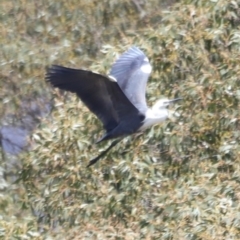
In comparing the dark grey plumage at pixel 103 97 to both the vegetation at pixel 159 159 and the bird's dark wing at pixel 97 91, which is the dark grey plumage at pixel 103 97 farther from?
the vegetation at pixel 159 159

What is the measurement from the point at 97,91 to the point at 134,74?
0.69 m

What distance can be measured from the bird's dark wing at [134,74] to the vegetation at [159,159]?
0.51 ft

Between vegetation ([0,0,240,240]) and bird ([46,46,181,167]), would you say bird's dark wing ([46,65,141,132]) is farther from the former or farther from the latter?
vegetation ([0,0,240,240])

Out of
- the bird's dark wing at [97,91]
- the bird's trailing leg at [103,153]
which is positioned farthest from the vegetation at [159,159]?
the bird's dark wing at [97,91]

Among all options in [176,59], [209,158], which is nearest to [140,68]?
[176,59]

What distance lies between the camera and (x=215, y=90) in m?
7.44

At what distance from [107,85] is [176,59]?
1.03 m

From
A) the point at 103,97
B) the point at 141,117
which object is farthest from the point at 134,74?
the point at 103,97

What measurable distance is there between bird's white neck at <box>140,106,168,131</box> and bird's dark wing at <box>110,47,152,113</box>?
0.31ft

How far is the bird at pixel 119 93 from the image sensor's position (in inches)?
263

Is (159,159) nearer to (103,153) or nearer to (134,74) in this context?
(103,153)

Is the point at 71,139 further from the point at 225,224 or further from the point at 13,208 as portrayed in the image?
the point at 225,224

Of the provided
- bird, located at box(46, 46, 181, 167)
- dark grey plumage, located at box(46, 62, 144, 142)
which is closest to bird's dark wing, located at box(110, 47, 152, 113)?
bird, located at box(46, 46, 181, 167)

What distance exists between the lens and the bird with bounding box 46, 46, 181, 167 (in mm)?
6676
